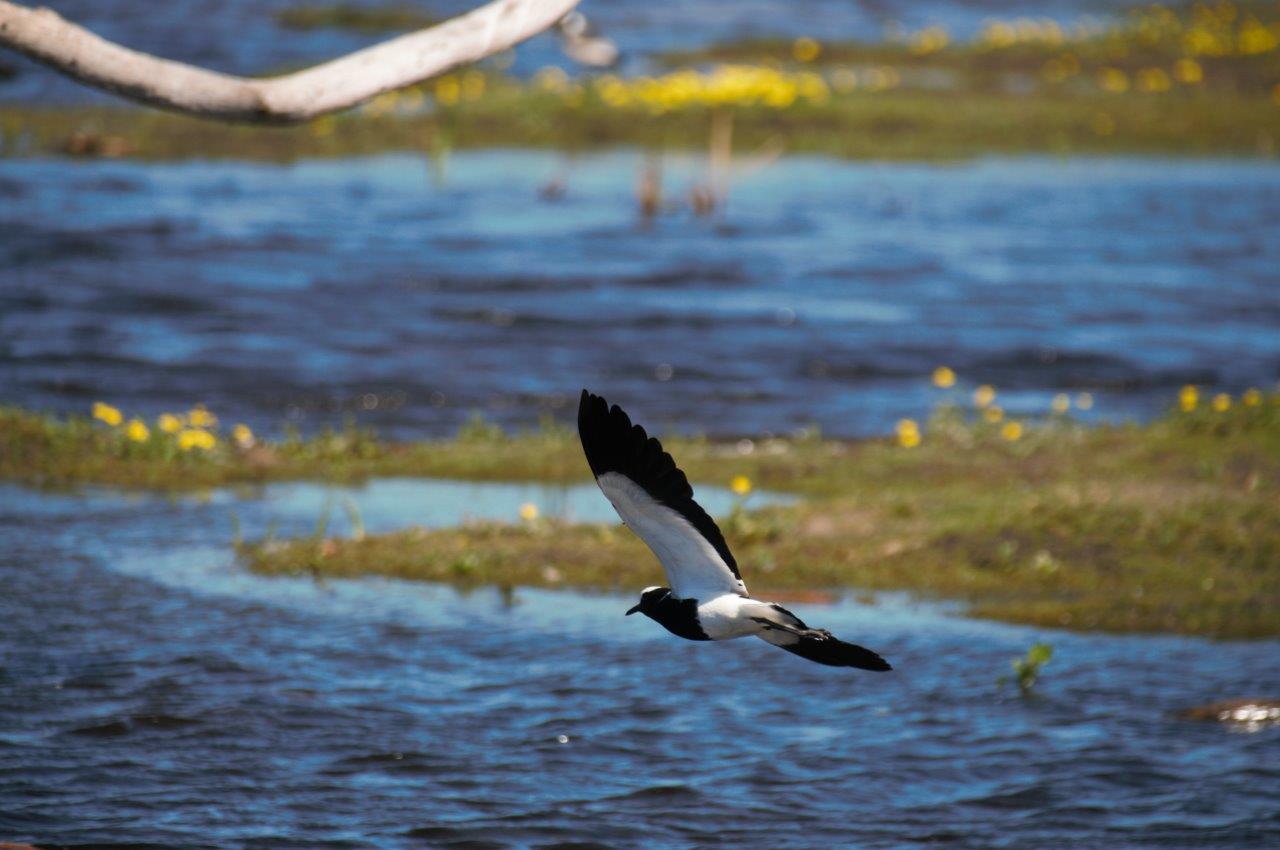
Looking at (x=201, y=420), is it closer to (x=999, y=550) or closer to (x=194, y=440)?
(x=194, y=440)

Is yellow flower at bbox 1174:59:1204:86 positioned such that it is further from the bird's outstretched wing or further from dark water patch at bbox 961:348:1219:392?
the bird's outstretched wing

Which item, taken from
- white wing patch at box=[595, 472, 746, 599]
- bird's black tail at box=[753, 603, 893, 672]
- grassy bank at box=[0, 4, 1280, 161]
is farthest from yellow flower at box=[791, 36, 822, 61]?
bird's black tail at box=[753, 603, 893, 672]

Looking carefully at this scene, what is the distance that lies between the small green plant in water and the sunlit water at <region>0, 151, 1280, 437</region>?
4665 millimetres

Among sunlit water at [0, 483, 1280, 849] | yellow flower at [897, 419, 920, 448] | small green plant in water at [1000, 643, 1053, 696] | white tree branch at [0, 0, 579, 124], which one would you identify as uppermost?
white tree branch at [0, 0, 579, 124]

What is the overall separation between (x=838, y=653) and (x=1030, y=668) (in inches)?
105

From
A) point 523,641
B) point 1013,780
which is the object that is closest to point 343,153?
point 523,641

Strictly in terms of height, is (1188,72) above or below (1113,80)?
above

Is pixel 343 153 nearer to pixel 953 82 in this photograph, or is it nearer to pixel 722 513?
pixel 953 82

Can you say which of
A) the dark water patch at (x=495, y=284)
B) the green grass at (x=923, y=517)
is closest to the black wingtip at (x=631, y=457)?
the green grass at (x=923, y=517)

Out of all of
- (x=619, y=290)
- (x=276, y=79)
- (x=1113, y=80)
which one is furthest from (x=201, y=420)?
(x=1113, y=80)

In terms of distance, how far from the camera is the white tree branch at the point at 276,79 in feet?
18.6

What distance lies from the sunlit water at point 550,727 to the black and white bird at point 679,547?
1507mm

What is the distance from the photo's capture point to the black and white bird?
5496 mm

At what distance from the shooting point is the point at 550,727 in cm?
786
